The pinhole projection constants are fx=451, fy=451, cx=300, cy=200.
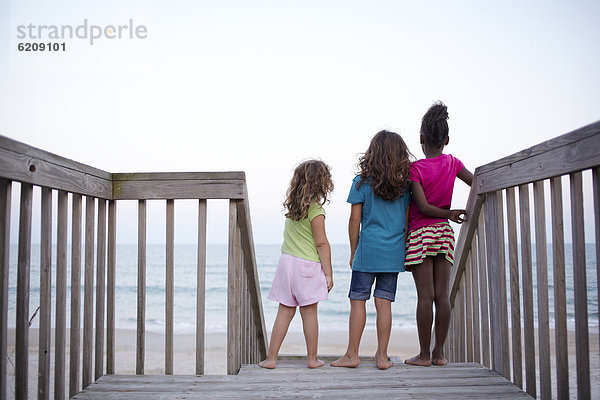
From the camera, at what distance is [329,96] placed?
1705 centimetres

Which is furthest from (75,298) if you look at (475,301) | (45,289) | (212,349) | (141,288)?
(212,349)

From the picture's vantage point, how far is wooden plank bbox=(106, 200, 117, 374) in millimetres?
2504

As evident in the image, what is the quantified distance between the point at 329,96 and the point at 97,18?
1007 centimetres

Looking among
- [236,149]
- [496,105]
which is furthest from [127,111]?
[496,105]

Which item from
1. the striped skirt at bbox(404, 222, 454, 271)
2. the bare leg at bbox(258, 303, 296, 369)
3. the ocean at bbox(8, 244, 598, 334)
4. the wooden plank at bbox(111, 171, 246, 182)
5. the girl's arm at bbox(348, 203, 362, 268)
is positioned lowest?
the ocean at bbox(8, 244, 598, 334)

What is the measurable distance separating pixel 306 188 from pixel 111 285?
1227 mm

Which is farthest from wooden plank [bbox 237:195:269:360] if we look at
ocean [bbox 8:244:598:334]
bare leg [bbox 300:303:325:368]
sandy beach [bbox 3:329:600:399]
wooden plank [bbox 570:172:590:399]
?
ocean [bbox 8:244:598:334]

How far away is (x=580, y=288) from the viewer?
1640 mm

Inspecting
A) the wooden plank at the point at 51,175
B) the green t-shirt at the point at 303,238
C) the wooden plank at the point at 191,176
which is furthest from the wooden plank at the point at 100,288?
the green t-shirt at the point at 303,238

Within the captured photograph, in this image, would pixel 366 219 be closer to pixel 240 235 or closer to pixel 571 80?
pixel 240 235

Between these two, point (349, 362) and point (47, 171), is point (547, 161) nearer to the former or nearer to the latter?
point (349, 362)

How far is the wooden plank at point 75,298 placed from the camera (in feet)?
7.09

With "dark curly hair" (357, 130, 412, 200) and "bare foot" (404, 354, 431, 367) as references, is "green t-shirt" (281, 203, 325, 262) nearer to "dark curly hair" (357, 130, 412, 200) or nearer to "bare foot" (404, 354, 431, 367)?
"dark curly hair" (357, 130, 412, 200)

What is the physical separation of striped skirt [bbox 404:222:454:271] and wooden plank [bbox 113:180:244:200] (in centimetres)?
105
